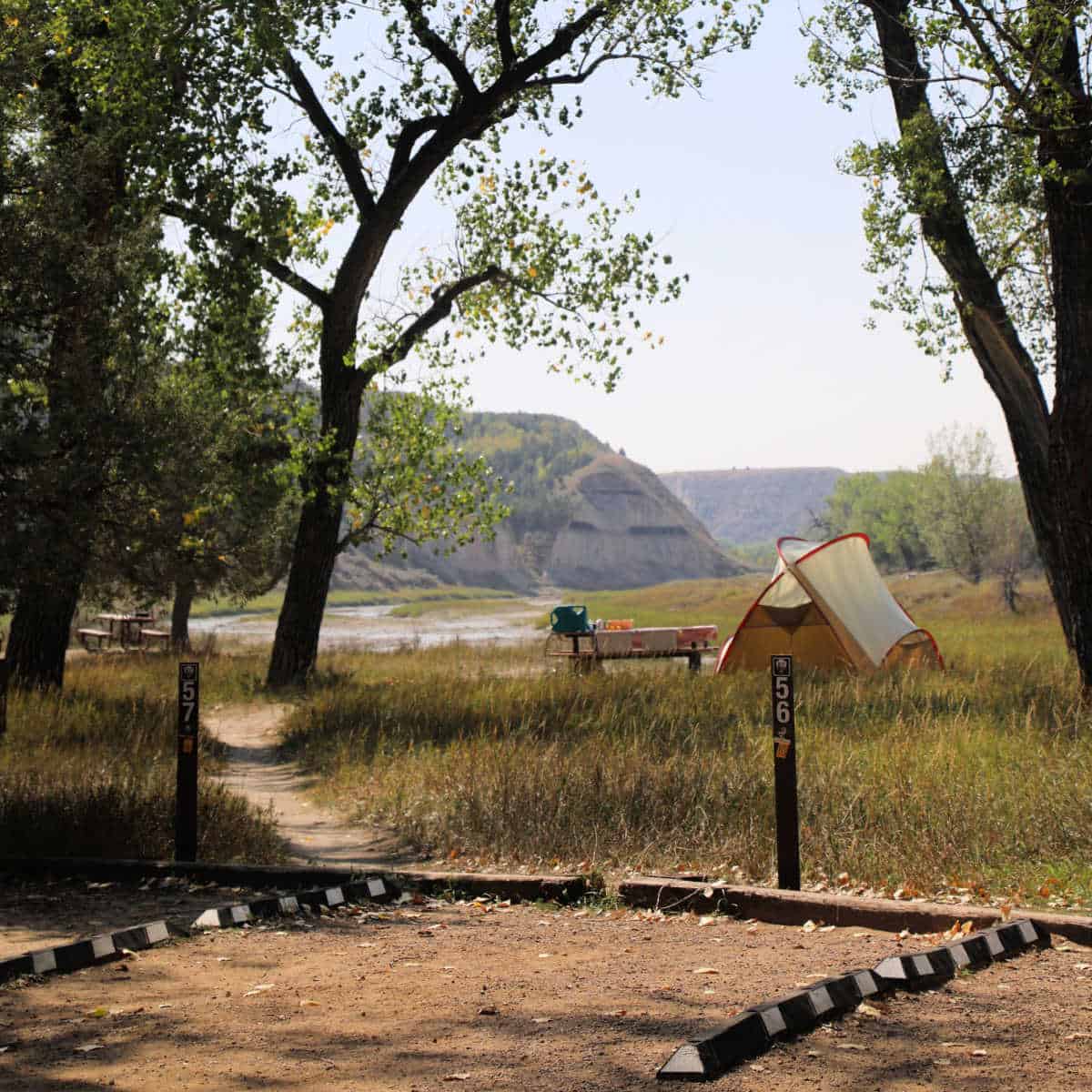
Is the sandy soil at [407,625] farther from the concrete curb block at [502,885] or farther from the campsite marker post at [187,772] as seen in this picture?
the concrete curb block at [502,885]

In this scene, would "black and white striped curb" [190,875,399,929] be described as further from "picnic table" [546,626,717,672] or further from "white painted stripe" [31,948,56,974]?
"picnic table" [546,626,717,672]

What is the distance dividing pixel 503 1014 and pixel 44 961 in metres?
2.11

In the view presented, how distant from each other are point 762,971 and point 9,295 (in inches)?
304

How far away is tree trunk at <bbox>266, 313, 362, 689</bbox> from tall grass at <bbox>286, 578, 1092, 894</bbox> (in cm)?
364

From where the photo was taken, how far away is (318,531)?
19.9 metres

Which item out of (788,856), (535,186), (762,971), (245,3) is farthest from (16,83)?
(535,186)

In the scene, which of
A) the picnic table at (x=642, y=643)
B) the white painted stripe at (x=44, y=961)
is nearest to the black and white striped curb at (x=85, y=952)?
the white painted stripe at (x=44, y=961)

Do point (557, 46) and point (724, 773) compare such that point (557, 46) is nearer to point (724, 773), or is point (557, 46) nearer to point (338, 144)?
point (338, 144)

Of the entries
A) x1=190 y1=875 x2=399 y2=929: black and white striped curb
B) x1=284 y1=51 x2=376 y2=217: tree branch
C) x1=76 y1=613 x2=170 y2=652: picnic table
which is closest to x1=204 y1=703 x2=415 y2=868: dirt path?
x1=190 y1=875 x2=399 y2=929: black and white striped curb

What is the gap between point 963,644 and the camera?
28.0 m

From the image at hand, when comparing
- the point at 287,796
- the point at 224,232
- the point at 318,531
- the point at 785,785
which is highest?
the point at 224,232

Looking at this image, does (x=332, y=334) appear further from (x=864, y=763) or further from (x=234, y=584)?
(x=864, y=763)

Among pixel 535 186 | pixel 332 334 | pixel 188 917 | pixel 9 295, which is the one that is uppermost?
pixel 535 186

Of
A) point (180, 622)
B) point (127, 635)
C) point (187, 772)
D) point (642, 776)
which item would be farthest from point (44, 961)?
point (180, 622)
